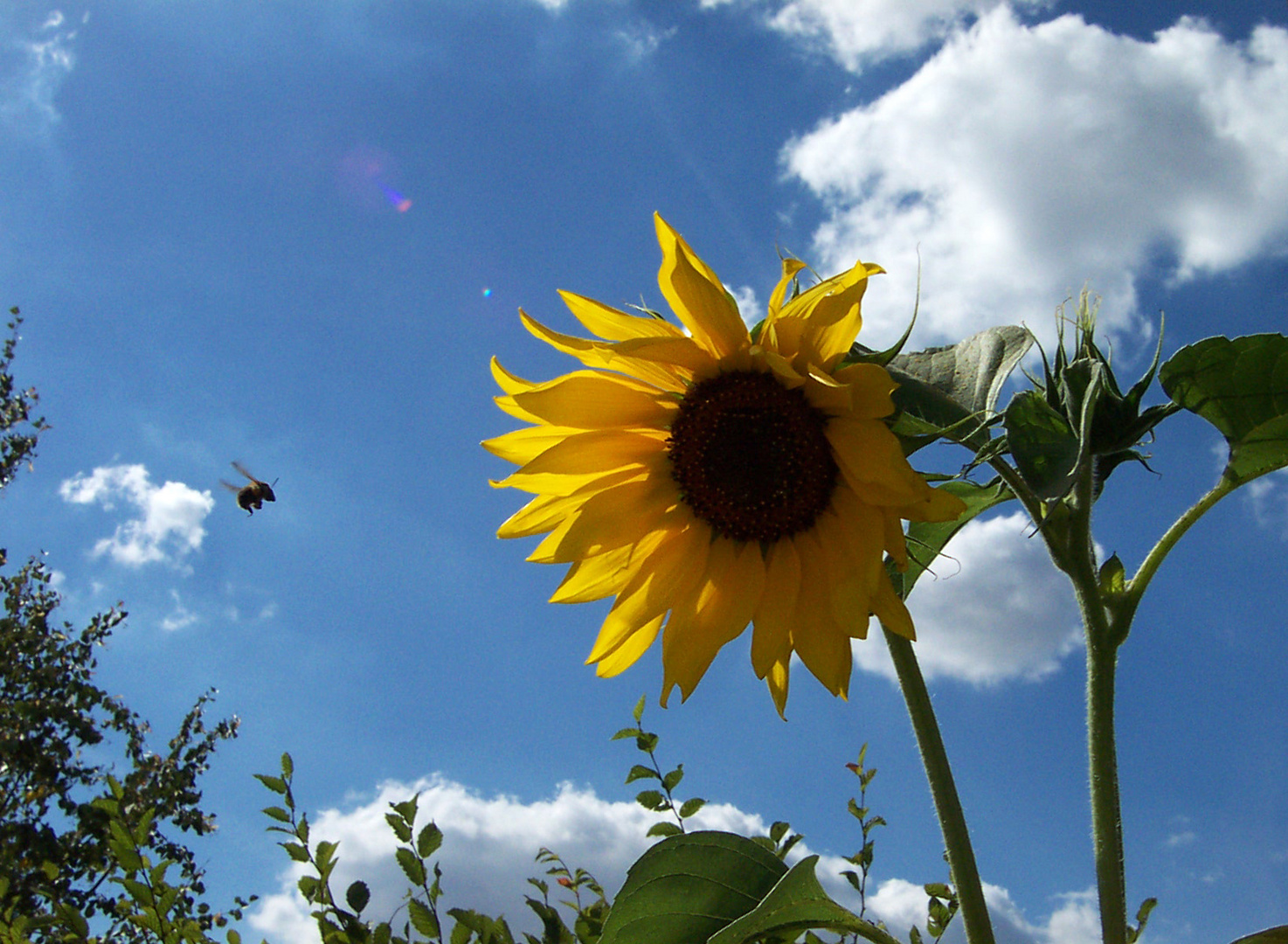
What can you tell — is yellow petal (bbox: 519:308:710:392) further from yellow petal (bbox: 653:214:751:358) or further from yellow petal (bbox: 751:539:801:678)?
yellow petal (bbox: 751:539:801:678)

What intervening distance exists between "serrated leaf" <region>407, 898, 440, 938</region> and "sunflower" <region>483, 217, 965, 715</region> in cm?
49

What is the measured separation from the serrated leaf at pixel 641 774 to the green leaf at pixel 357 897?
2.09 ft

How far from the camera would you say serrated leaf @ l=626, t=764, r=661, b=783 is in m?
2.25

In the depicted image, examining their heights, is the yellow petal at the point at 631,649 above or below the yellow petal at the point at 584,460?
below

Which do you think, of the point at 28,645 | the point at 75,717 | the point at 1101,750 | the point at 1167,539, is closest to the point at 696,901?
the point at 1101,750

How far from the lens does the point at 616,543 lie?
1757 mm

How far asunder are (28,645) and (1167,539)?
8.73m

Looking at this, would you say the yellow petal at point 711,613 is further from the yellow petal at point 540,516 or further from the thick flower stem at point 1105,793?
the thick flower stem at point 1105,793

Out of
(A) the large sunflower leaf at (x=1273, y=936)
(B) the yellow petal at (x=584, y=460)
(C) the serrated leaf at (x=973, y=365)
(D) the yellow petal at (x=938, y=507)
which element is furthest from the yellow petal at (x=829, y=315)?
(A) the large sunflower leaf at (x=1273, y=936)

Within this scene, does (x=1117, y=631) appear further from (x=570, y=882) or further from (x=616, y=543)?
(x=570, y=882)

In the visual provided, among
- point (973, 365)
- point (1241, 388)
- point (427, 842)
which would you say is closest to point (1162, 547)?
point (1241, 388)

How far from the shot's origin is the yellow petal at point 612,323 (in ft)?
5.24

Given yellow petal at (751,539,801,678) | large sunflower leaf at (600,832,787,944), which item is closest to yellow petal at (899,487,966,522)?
yellow petal at (751,539,801,678)

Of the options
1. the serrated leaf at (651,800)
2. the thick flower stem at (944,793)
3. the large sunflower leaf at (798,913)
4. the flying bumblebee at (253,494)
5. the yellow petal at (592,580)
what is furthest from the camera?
the flying bumblebee at (253,494)
